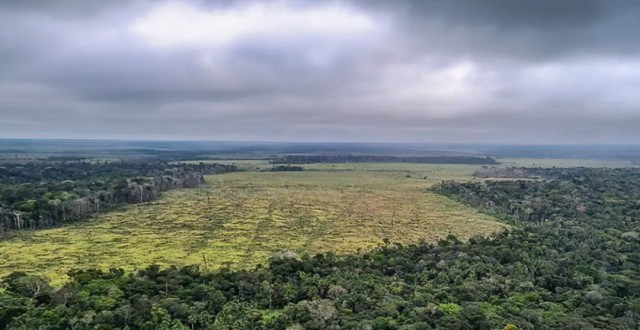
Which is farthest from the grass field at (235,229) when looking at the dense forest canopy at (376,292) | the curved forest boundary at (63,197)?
the dense forest canopy at (376,292)

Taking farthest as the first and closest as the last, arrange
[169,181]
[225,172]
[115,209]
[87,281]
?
[225,172] < [169,181] < [115,209] < [87,281]

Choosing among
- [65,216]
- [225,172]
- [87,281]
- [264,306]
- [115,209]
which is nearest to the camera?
[264,306]

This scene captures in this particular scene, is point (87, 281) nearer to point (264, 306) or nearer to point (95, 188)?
point (264, 306)

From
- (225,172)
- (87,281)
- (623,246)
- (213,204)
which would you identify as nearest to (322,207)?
(213,204)

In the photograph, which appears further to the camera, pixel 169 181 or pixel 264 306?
pixel 169 181

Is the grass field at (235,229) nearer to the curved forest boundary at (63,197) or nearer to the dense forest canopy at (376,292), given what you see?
the curved forest boundary at (63,197)

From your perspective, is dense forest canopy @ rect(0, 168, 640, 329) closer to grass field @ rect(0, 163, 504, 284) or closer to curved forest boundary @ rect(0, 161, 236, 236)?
grass field @ rect(0, 163, 504, 284)

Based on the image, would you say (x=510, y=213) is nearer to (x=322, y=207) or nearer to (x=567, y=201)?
(x=567, y=201)

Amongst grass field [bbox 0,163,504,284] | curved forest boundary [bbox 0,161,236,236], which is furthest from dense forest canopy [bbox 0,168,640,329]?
curved forest boundary [bbox 0,161,236,236]
